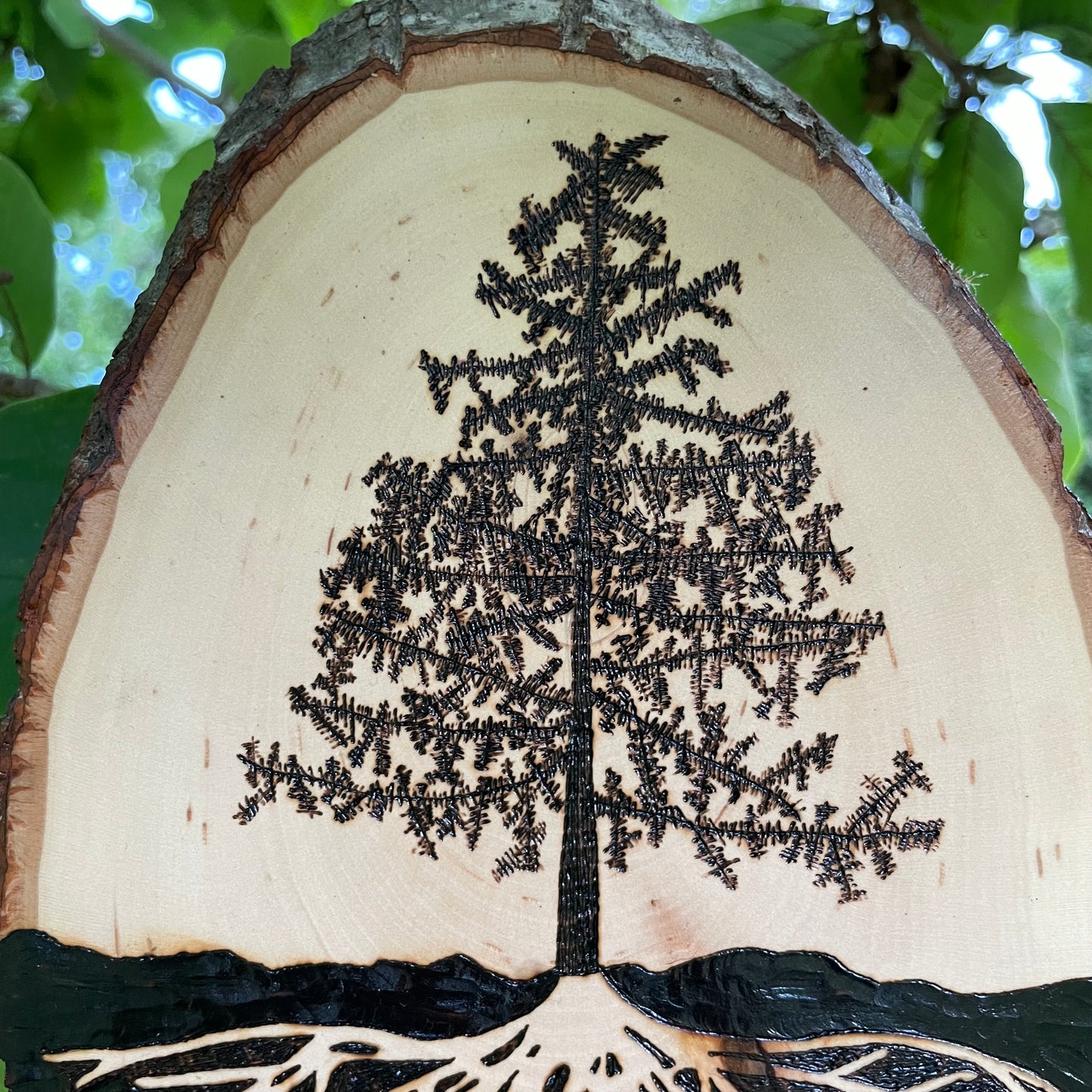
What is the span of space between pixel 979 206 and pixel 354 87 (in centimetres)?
62

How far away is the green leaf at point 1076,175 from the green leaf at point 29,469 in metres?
0.88

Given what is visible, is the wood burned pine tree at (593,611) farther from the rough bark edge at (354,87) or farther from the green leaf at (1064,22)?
the green leaf at (1064,22)

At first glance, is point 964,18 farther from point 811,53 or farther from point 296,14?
point 296,14

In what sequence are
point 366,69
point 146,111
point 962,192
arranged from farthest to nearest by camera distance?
point 146,111 → point 962,192 → point 366,69

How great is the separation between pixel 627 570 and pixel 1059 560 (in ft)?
0.90

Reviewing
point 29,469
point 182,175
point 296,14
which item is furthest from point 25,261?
point 296,14

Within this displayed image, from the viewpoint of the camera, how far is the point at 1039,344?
0.92 metres

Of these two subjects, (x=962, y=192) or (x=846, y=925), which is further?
(x=962, y=192)

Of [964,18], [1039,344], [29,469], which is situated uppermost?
[964,18]

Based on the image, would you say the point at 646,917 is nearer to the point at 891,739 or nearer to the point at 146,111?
the point at 891,739

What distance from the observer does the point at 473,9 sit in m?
0.55


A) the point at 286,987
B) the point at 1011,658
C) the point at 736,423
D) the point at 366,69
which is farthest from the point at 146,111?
the point at 1011,658

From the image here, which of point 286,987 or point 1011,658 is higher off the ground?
point 1011,658

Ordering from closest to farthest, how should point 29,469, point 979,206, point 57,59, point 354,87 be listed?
point 354,87 → point 29,469 → point 979,206 → point 57,59
